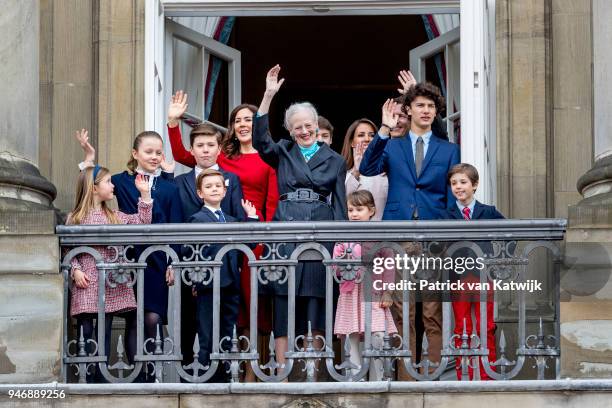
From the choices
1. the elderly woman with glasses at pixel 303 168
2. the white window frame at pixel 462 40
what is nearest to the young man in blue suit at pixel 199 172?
the elderly woman with glasses at pixel 303 168

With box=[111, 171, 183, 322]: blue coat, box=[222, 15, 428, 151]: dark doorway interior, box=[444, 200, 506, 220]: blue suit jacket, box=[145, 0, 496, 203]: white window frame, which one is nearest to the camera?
box=[111, 171, 183, 322]: blue coat

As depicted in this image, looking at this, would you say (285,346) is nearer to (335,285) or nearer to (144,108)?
(335,285)

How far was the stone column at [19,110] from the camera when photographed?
12445 mm

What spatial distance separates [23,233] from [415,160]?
98.1 inches

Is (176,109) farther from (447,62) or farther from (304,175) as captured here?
(447,62)

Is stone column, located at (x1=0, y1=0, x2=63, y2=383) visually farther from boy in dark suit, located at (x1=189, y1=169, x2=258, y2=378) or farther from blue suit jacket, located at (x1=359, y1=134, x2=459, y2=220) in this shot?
blue suit jacket, located at (x1=359, y1=134, x2=459, y2=220)

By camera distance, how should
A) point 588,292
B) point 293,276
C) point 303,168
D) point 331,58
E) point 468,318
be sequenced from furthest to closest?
point 331,58 < point 303,168 < point 468,318 < point 293,276 < point 588,292

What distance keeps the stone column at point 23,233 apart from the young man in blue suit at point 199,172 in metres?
0.85

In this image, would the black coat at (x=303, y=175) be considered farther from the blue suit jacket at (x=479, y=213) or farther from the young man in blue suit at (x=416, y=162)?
the blue suit jacket at (x=479, y=213)

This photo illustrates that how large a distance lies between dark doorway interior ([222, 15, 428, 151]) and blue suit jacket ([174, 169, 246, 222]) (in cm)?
754

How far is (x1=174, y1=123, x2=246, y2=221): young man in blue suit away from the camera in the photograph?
12500mm

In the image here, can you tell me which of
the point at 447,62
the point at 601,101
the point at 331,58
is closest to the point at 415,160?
the point at 601,101

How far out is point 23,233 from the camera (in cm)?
1209

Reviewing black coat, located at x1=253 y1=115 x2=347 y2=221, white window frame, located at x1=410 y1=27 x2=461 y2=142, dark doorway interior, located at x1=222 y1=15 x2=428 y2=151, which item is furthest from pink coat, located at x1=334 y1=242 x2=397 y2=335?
dark doorway interior, located at x1=222 y1=15 x2=428 y2=151
